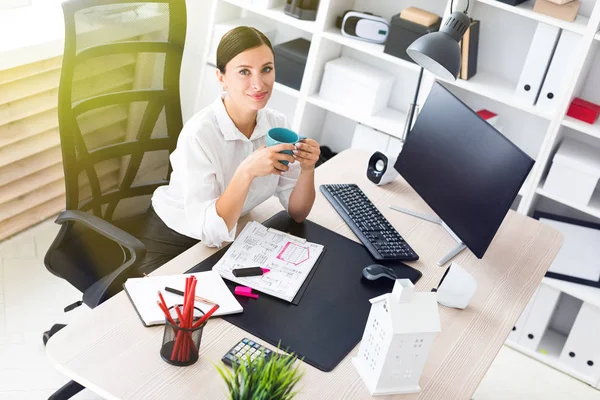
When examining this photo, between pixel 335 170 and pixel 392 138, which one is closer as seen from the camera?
pixel 335 170

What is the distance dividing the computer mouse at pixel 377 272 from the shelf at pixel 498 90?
132 cm

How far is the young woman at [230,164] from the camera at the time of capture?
202 cm

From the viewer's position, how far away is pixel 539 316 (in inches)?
127

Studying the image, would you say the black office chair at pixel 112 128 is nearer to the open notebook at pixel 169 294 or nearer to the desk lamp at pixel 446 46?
the open notebook at pixel 169 294

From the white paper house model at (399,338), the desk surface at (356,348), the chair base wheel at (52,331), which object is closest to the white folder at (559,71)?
the desk surface at (356,348)

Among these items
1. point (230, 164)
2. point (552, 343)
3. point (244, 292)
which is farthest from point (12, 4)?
point (552, 343)

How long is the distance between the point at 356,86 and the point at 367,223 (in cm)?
128

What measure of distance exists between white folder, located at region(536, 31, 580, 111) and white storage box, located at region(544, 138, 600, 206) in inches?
8.6

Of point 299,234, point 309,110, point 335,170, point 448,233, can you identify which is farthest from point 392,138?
point 299,234

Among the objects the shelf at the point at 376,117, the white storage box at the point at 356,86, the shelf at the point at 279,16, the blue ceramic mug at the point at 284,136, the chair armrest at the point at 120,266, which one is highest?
the shelf at the point at 279,16

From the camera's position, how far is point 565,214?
3.31 m

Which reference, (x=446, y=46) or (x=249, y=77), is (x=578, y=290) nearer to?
(x=446, y=46)

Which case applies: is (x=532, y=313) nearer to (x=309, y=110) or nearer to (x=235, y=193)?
(x=309, y=110)

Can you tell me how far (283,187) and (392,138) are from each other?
119cm
